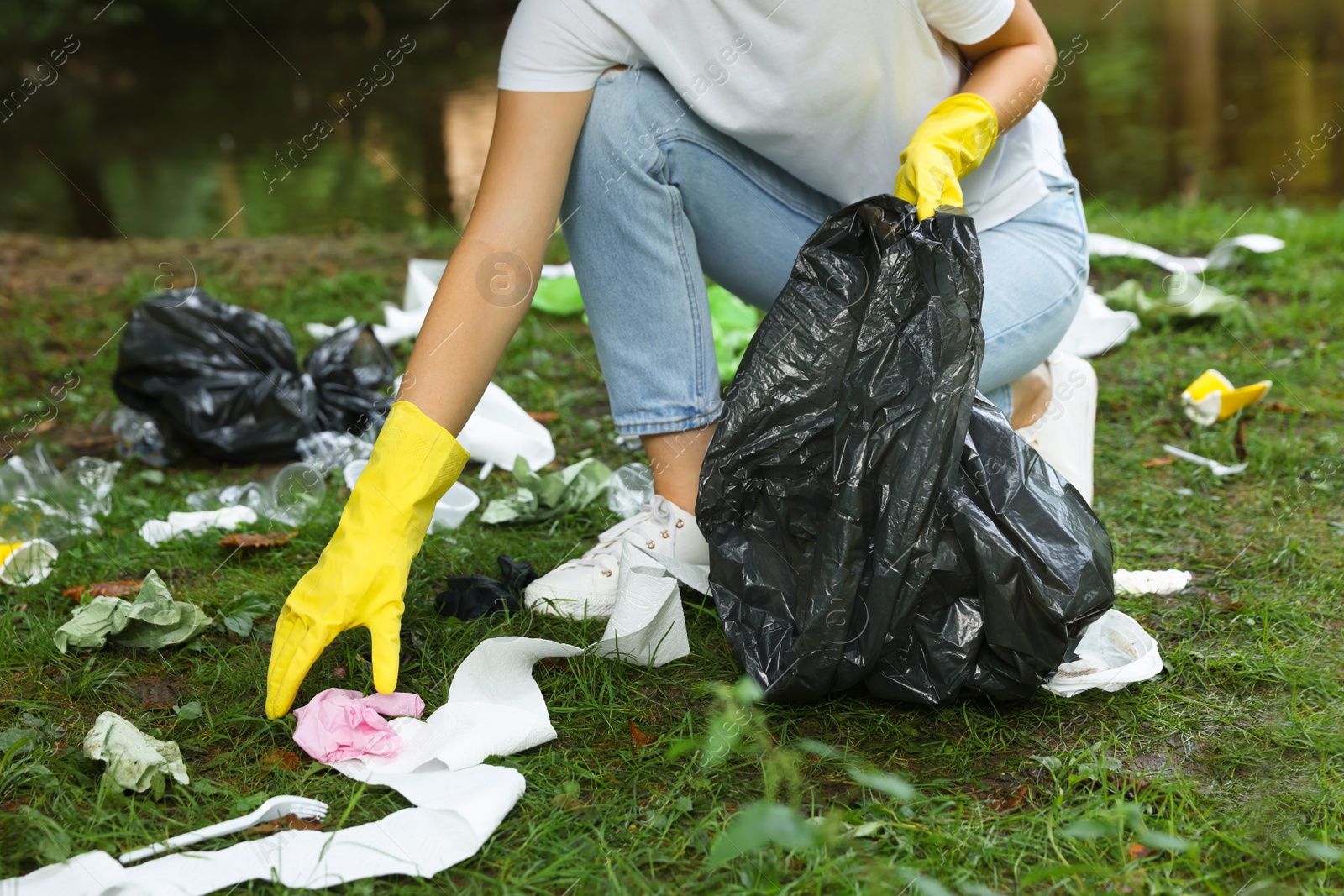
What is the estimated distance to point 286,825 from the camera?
1.29m

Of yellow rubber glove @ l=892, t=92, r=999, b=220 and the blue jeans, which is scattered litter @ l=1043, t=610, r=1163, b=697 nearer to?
the blue jeans

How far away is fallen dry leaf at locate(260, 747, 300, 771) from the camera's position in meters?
1.42

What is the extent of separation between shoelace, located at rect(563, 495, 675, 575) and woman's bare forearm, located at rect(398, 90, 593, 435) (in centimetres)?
33

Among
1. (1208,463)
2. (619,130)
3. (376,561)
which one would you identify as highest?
(619,130)

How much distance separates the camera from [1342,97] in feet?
25.0

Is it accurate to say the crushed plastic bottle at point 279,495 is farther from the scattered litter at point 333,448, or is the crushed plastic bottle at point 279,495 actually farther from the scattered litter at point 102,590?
the scattered litter at point 102,590

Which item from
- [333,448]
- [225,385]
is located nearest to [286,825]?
[333,448]

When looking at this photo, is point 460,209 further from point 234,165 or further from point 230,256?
point 234,165

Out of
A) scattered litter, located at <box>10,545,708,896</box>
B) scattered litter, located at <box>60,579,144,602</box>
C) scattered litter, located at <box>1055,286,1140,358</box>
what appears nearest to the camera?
scattered litter, located at <box>10,545,708,896</box>

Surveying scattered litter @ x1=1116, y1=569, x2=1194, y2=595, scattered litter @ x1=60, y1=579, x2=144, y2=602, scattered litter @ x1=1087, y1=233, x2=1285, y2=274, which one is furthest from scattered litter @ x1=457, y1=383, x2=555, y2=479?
scattered litter @ x1=1087, y1=233, x2=1285, y2=274

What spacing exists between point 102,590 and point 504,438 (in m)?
0.89

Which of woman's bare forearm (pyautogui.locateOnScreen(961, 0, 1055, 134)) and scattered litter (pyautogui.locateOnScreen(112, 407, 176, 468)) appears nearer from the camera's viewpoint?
woman's bare forearm (pyautogui.locateOnScreen(961, 0, 1055, 134))

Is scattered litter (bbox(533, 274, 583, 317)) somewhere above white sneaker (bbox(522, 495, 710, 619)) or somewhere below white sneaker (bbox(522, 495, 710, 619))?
above

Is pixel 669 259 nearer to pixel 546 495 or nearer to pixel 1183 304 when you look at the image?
pixel 546 495
